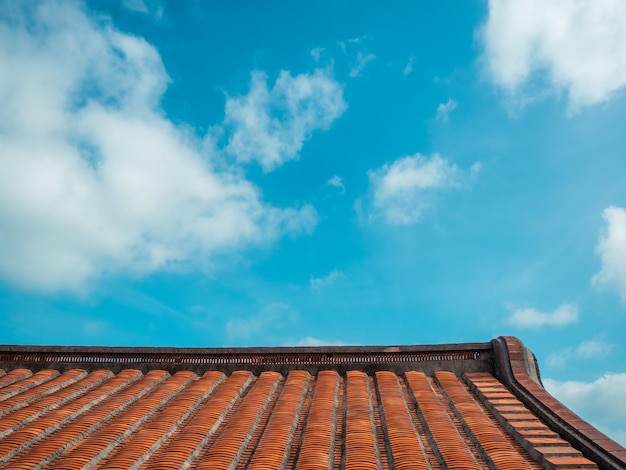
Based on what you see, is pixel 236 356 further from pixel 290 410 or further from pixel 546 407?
pixel 546 407

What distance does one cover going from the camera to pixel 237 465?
19.2 ft

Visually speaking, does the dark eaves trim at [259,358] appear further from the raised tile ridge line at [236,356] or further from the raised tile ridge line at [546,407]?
the raised tile ridge line at [546,407]

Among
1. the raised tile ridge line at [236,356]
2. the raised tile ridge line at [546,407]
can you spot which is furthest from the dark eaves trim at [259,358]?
the raised tile ridge line at [546,407]

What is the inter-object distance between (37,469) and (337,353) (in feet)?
20.0

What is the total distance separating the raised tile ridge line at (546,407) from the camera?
5.87 meters

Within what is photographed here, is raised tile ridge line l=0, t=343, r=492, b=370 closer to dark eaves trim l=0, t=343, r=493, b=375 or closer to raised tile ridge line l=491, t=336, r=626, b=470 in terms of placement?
dark eaves trim l=0, t=343, r=493, b=375

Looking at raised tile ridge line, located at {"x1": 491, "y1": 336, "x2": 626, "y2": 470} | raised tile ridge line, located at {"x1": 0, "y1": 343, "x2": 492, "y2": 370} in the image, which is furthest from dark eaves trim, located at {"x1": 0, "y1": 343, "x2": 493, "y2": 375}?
raised tile ridge line, located at {"x1": 491, "y1": 336, "x2": 626, "y2": 470}

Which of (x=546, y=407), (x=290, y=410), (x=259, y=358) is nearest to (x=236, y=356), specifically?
(x=259, y=358)

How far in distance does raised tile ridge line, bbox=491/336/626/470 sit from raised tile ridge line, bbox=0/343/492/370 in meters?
0.59

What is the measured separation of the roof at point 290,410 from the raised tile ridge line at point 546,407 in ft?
0.07

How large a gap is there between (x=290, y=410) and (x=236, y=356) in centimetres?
327

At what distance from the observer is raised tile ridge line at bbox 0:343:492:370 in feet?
33.9

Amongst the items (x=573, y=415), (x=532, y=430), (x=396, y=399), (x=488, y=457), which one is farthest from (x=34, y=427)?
(x=573, y=415)

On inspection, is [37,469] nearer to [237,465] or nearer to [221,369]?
[237,465]
